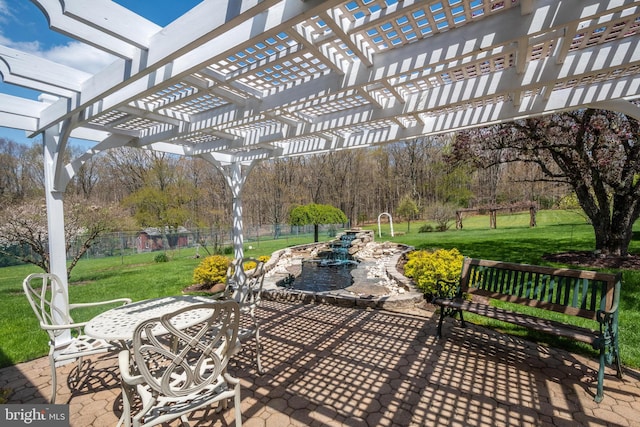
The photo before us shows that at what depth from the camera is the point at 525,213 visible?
18.4 meters

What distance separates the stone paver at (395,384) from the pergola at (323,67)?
190 centimetres

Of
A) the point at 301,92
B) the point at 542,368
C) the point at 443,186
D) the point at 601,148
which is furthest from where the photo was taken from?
the point at 443,186

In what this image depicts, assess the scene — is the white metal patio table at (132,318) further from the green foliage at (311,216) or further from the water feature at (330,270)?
the green foliage at (311,216)

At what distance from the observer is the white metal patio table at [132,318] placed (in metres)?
2.03

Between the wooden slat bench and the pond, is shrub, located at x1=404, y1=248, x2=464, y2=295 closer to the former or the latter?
the wooden slat bench

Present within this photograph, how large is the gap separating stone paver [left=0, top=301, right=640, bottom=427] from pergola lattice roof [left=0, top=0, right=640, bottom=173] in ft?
8.04

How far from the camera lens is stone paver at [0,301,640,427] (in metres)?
2.05

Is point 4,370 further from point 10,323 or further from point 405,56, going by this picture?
point 405,56

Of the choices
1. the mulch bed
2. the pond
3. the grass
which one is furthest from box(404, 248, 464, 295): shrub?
the mulch bed

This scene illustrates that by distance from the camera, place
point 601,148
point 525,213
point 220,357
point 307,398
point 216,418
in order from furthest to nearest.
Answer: point 525,213 → point 601,148 → point 307,398 → point 216,418 → point 220,357

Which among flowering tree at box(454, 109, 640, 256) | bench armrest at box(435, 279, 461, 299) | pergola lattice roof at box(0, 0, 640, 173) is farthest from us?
flowering tree at box(454, 109, 640, 256)

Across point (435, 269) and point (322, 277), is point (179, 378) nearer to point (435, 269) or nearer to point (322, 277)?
point (435, 269)

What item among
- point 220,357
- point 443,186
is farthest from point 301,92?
point 443,186

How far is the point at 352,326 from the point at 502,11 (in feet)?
11.1
